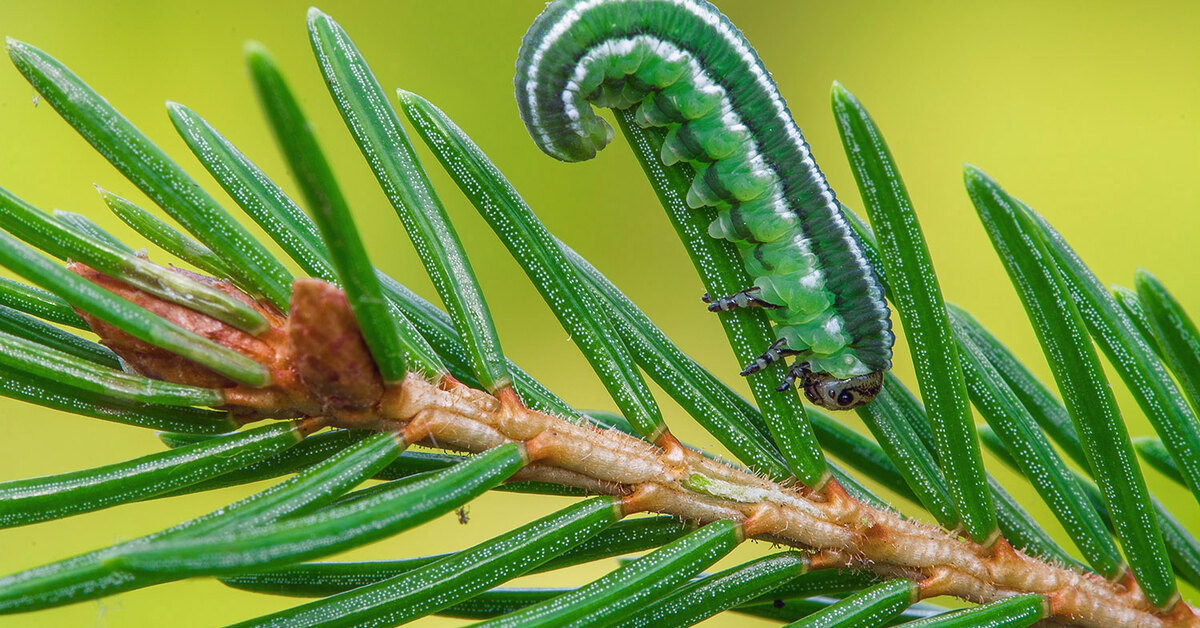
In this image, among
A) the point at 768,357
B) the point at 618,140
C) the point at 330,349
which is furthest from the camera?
the point at 618,140

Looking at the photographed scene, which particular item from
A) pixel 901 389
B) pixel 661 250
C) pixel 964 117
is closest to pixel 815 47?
pixel 964 117

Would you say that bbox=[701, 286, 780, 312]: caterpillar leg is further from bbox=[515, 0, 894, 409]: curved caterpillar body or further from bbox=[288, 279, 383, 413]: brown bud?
bbox=[288, 279, 383, 413]: brown bud

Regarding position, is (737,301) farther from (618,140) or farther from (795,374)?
(618,140)

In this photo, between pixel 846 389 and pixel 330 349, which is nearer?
pixel 330 349

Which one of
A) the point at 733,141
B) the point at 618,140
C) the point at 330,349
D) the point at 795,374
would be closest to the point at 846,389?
the point at 795,374

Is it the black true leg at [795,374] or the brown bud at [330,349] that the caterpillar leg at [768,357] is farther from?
the brown bud at [330,349]

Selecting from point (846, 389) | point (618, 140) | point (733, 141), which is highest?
point (618, 140)

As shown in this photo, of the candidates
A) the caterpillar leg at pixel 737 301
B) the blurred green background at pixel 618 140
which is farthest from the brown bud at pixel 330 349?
the blurred green background at pixel 618 140
